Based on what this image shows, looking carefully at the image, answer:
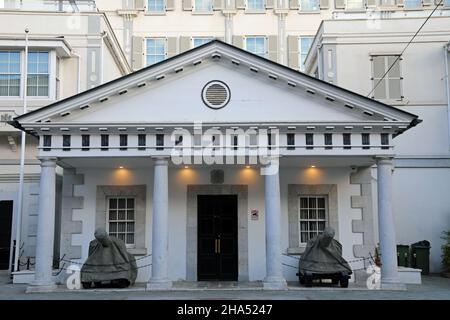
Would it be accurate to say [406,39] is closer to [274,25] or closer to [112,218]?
[274,25]

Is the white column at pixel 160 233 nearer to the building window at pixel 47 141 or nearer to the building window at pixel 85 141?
the building window at pixel 85 141

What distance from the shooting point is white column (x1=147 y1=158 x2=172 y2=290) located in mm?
14812

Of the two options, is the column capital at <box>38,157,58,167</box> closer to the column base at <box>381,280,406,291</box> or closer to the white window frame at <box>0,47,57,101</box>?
the white window frame at <box>0,47,57,101</box>

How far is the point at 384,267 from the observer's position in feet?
49.4

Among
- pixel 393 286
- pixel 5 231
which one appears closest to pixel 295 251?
pixel 393 286

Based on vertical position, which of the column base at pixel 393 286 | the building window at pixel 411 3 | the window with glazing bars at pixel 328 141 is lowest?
the column base at pixel 393 286

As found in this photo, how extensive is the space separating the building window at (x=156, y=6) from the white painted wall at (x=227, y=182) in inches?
605

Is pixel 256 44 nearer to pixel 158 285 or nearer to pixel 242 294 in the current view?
pixel 158 285

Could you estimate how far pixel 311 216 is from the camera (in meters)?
Answer: 17.5

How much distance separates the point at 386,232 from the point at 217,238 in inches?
200

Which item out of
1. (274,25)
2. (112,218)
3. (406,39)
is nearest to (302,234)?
(112,218)

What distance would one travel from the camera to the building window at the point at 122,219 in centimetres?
1727

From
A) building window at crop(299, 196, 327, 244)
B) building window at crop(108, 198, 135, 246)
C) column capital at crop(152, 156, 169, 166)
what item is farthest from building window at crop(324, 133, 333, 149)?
building window at crop(108, 198, 135, 246)

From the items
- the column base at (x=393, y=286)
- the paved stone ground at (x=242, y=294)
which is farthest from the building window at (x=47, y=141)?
the column base at (x=393, y=286)
